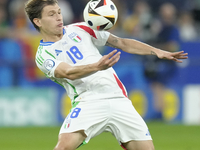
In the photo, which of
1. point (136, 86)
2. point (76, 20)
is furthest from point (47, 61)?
point (76, 20)

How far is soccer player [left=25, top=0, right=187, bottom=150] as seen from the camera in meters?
5.46

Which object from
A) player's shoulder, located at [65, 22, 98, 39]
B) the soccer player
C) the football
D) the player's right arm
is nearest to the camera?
the player's right arm

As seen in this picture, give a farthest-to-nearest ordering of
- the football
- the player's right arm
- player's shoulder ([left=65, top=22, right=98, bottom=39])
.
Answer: player's shoulder ([left=65, top=22, right=98, bottom=39]) → the football → the player's right arm

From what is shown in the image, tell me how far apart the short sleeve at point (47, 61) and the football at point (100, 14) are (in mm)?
641

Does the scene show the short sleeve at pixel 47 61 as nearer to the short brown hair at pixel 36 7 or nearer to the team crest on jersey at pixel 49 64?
the team crest on jersey at pixel 49 64

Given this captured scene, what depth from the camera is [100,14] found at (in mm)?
5613

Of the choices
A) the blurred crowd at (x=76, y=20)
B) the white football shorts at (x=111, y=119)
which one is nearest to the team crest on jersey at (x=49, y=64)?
the white football shorts at (x=111, y=119)

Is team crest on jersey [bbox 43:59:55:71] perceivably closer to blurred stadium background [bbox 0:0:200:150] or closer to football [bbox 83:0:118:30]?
football [bbox 83:0:118:30]

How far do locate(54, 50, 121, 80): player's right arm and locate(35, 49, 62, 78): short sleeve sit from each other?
7 cm

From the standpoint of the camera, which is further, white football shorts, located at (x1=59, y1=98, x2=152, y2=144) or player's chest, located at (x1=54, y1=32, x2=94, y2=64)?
player's chest, located at (x1=54, y1=32, x2=94, y2=64)

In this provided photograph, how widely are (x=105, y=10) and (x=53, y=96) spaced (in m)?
7.51

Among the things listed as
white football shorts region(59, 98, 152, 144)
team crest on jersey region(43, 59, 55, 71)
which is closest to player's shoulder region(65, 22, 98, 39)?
team crest on jersey region(43, 59, 55, 71)

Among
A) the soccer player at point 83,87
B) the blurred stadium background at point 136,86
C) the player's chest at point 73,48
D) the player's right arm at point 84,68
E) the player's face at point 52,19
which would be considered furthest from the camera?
the blurred stadium background at point 136,86

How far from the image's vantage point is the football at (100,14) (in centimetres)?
561
